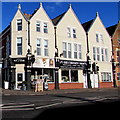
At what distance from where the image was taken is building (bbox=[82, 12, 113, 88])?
29359 mm

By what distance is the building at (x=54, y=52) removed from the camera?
2372cm

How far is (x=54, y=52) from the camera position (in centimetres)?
2583

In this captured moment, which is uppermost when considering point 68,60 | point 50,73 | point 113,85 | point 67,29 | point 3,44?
point 67,29

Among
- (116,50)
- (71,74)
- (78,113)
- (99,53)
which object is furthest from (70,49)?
(78,113)

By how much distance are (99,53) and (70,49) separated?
5.82m

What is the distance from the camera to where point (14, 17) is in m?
24.9

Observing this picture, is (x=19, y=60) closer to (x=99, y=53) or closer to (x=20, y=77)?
(x=20, y=77)

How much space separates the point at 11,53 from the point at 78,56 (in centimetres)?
972

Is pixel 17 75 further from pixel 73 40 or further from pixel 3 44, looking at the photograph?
pixel 73 40

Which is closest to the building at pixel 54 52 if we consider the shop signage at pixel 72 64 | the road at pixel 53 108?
the shop signage at pixel 72 64

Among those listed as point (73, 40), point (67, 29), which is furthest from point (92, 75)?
point (67, 29)

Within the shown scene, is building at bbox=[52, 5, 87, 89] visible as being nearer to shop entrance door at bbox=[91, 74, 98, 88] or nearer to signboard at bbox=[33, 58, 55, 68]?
signboard at bbox=[33, 58, 55, 68]

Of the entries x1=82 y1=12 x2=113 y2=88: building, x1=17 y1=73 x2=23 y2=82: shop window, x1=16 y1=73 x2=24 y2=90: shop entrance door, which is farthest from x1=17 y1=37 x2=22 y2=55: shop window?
x1=82 y1=12 x2=113 y2=88: building

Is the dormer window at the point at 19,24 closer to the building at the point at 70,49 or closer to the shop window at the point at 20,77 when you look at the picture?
the building at the point at 70,49
